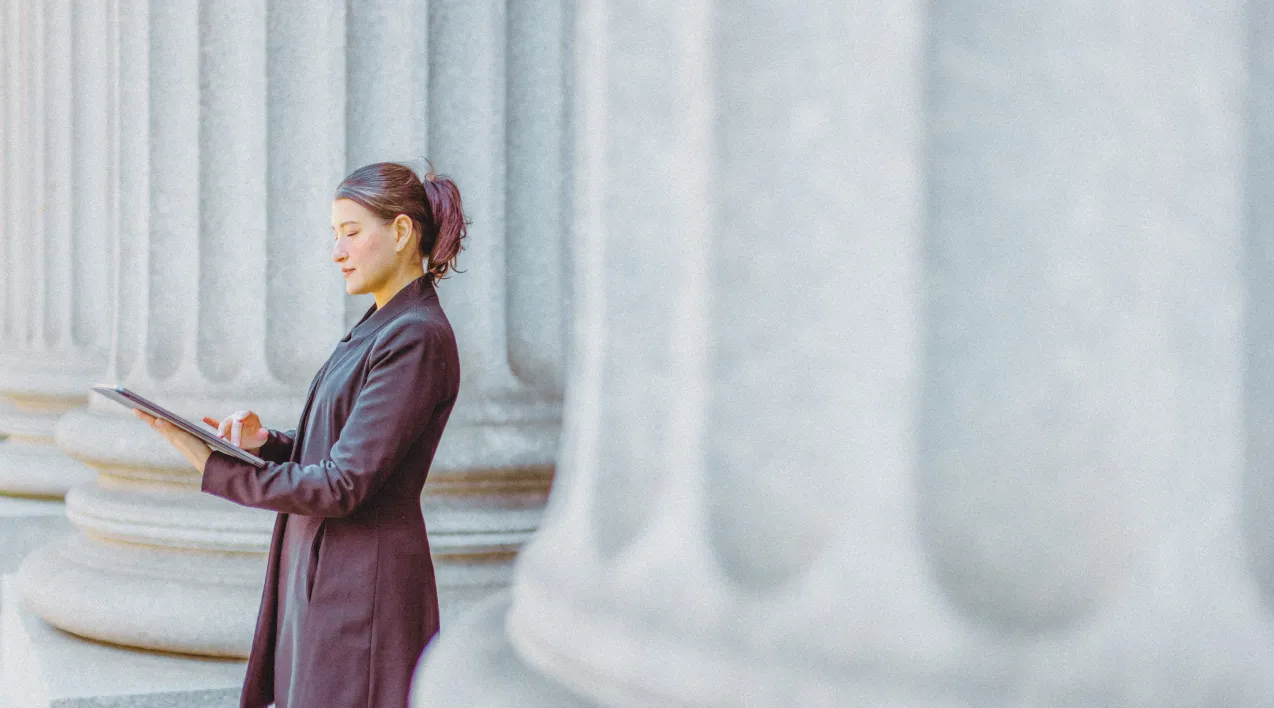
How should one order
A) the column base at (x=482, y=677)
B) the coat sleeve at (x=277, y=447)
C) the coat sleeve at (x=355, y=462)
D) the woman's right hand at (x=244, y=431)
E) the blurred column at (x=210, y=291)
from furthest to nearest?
1. the blurred column at (x=210, y=291)
2. the coat sleeve at (x=277, y=447)
3. the woman's right hand at (x=244, y=431)
4. the coat sleeve at (x=355, y=462)
5. the column base at (x=482, y=677)

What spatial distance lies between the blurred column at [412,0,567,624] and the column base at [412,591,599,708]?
5.40 meters

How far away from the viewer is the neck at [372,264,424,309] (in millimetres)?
6734

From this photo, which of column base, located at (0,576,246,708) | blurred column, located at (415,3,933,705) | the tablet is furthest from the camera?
column base, located at (0,576,246,708)

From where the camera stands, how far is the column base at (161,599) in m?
10.1

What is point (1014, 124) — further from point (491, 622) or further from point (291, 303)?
point (291, 303)

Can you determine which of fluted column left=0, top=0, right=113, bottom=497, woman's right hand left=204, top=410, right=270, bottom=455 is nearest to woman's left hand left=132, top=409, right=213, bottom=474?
woman's right hand left=204, top=410, right=270, bottom=455

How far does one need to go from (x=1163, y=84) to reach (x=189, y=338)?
9427 mm

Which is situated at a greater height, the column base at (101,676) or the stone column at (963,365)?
the stone column at (963,365)

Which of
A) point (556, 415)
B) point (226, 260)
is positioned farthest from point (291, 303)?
point (556, 415)

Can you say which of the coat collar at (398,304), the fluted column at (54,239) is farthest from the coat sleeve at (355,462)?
the fluted column at (54,239)

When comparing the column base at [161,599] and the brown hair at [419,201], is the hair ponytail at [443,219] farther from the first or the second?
the column base at [161,599]

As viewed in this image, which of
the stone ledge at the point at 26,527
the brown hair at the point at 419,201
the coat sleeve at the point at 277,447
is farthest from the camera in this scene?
the stone ledge at the point at 26,527

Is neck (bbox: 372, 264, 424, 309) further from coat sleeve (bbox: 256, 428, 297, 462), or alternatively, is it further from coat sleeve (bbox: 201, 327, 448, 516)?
coat sleeve (bbox: 256, 428, 297, 462)

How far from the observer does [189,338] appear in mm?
11125
